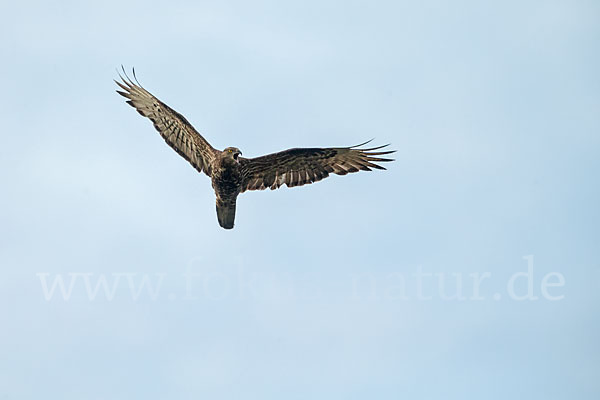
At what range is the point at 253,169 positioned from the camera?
20297 mm

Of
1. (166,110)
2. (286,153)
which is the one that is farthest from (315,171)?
(166,110)

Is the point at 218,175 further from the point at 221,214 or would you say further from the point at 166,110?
the point at 166,110

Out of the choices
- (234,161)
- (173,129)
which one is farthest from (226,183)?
(173,129)

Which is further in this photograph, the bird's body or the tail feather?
the tail feather

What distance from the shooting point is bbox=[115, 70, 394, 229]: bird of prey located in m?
19.7

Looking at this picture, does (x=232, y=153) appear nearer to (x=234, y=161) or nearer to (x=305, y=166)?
(x=234, y=161)

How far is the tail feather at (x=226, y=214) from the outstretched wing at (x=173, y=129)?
110cm

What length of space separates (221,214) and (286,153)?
2414 millimetres

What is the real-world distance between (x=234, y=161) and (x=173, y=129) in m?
2.35

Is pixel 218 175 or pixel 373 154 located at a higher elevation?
pixel 373 154

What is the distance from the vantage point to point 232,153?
1938 cm

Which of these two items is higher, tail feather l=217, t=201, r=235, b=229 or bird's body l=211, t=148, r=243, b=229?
bird's body l=211, t=148, r=243, b=229

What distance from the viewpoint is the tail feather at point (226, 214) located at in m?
20.0

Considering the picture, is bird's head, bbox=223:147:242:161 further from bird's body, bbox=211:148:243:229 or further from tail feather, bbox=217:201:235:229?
tail feather, bbox=217:201:235:229
